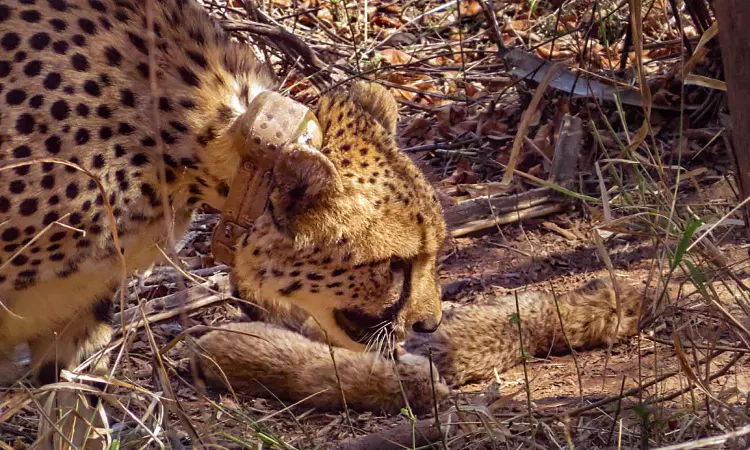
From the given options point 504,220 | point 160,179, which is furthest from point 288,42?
point 160,179

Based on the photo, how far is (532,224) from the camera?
437 cm

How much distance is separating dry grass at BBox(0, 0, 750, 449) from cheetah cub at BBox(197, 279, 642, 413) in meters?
0.09

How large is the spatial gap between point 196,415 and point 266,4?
3.82m

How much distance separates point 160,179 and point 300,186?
0.40 metres

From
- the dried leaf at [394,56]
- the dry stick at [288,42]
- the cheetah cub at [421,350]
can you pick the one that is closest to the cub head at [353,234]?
the cheetah cub at [421,350]

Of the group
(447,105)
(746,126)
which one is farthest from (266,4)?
(746,126)

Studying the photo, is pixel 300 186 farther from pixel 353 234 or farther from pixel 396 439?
pixel 396 439

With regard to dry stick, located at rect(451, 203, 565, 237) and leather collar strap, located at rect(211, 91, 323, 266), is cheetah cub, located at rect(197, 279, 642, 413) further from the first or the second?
dry stick, located at rect(451, 203, 565, 237)

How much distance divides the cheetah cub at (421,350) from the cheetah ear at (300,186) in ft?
1.96

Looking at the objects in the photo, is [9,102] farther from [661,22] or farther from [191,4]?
[661,22]

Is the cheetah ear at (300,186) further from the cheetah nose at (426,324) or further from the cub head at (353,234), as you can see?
the cheetah nose at (426,324)

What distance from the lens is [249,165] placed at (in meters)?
2.61

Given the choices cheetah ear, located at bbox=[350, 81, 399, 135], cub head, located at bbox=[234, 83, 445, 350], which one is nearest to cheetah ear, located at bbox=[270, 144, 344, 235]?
cub head, located at bbox=[234, 83, 445, 350]

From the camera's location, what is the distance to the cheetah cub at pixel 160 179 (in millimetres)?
2479
